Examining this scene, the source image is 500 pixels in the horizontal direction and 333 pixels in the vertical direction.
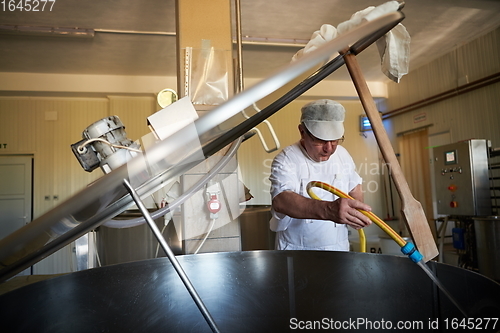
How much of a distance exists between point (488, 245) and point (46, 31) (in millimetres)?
5209

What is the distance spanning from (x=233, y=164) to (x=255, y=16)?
2757 millimetres

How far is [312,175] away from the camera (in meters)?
1.80

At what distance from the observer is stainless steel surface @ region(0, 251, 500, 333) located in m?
0.89

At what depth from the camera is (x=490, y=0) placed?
3932 mm

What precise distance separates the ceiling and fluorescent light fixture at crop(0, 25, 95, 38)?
A: 0.05m

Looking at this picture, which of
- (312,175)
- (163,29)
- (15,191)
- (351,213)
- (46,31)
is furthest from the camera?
(15,191)

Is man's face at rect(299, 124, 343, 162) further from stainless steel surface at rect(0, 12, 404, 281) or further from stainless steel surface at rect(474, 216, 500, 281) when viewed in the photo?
stainless steel surface at rect(474, 216, 500, 281)

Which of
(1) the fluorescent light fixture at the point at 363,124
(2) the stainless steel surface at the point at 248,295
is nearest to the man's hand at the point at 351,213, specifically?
(2) the stainless steel surface at the point at 248,295

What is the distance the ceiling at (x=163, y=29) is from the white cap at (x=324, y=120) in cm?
251

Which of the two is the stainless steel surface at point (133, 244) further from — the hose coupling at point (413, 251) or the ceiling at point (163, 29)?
the hose coupling at point (413, 251)

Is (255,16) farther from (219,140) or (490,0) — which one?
(219,140)

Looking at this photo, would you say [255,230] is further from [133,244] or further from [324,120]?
[324,120]

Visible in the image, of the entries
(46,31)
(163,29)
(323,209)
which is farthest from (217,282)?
(46,31)

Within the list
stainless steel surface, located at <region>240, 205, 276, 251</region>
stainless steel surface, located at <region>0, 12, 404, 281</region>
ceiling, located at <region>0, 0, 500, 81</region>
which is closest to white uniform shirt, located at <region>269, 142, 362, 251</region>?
stainless steel surface, located at <region>0, 12, 404, 281</region>
